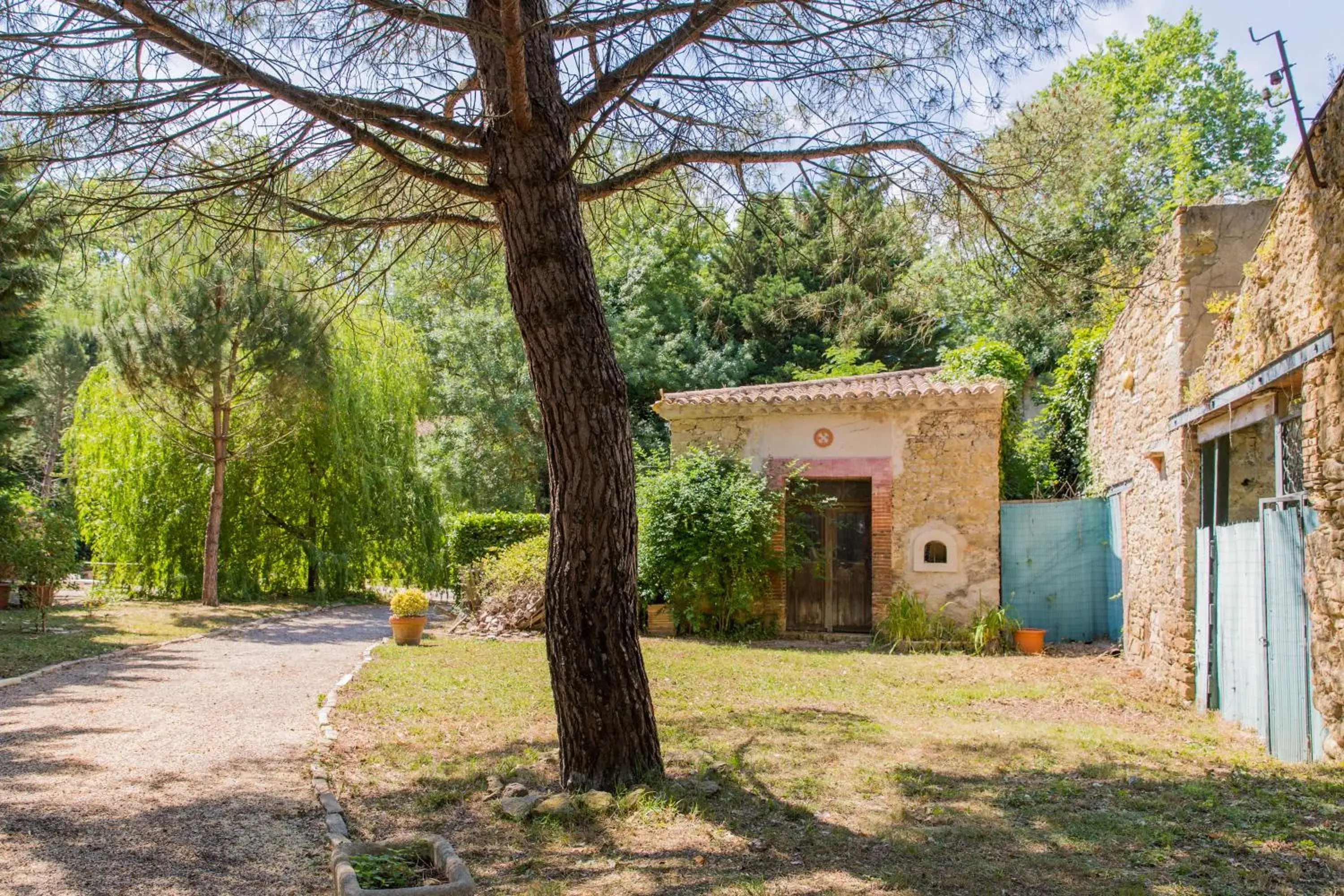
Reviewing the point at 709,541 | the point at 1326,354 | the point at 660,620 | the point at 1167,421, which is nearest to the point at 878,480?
the point at 709,541

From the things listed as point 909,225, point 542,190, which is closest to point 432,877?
point 542,190

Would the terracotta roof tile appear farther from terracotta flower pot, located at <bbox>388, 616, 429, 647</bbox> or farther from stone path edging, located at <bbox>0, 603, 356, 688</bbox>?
stone path edging, located at <bbox>0, 603, 356, 688</bbox>

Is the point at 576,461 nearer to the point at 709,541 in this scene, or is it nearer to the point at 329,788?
the point at 329,788

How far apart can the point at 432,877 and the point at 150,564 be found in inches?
603

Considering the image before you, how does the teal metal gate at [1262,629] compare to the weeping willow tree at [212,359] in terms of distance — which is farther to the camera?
the weeping willow tree at [212,359]

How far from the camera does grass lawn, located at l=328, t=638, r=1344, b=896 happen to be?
382cm

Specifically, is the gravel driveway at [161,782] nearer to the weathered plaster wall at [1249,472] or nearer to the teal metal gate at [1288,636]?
the teal metal gate at [1288,636]

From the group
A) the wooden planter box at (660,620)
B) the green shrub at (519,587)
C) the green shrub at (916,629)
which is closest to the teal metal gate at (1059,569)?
the green shrub at (916,629)

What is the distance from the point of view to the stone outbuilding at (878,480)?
12.8 metres

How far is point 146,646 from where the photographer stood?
10.9 metres

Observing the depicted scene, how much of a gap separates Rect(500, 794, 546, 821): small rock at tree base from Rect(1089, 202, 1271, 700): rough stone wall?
543 cm

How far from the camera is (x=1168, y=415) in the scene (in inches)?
334

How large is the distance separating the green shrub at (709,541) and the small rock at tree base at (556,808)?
8.23m

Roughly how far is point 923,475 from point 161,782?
10043 millimetres
